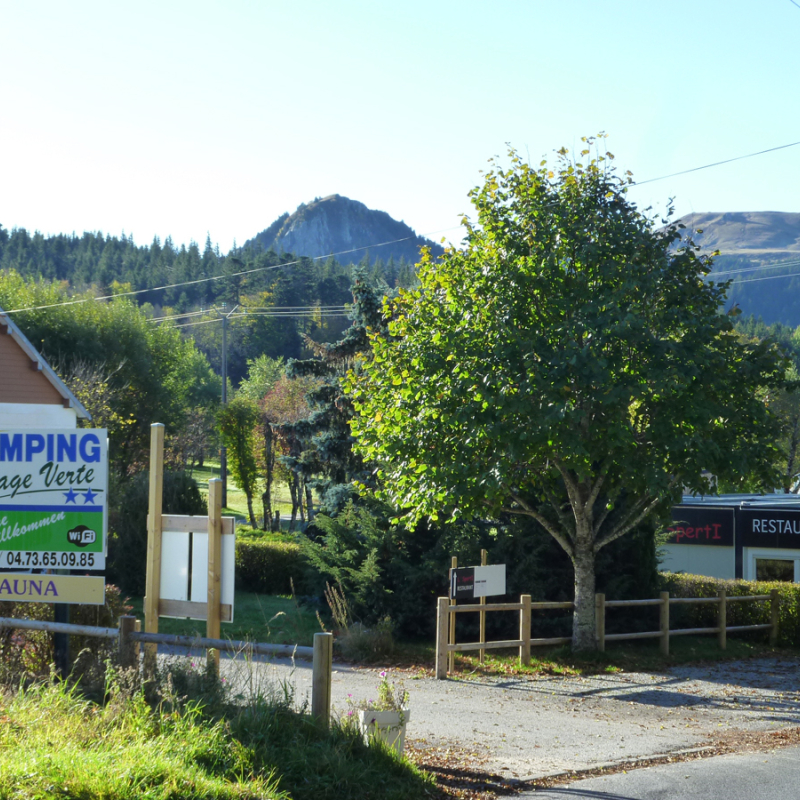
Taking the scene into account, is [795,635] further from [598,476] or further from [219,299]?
[219,299]

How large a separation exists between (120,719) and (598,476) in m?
9.45

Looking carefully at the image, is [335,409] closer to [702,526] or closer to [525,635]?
[702,526]

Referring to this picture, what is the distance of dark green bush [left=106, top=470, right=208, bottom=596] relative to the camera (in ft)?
80.6

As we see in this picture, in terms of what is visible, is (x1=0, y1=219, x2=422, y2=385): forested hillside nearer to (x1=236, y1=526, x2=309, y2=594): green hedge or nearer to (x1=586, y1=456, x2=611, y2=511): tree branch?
(x1=236, y1=526, x2=309, y2=594): green hedge

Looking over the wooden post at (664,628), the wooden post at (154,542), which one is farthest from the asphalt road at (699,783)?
the wooden post at (664,628)

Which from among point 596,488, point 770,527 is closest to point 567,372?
point 596,488

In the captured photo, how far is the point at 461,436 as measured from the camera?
45.0ft

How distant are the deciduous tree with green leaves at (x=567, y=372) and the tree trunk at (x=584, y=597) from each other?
23mm

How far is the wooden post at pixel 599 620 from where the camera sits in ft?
48.0

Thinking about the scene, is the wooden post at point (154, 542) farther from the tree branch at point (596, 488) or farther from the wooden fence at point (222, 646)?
the tree branch at point (596, 488)

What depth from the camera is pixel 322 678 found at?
6898 millimetres

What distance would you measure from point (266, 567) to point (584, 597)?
13.4 m

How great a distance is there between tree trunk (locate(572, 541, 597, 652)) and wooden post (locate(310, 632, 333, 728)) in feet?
27.5

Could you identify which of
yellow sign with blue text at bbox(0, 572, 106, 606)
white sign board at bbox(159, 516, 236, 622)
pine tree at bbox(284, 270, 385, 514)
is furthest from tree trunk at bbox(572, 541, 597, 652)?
pine tree at bbox(284, 270, 385, 514)
